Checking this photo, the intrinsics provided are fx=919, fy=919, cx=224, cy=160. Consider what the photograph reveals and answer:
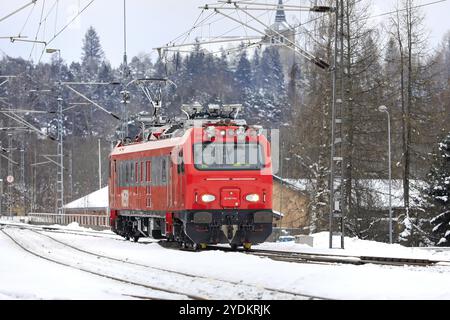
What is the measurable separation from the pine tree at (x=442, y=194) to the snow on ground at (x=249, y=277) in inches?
1103

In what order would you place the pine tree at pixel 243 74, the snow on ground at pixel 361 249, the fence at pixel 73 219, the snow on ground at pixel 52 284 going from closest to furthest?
the snow on ground at pixel 52 284 → the snow on ground at pixel 361 249 → the fence at pixel 73 219 → the pine tree at pixel 243 74

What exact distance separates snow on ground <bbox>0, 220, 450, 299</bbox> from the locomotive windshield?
2506 mm

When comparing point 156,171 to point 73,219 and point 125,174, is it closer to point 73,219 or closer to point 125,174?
point 125,174

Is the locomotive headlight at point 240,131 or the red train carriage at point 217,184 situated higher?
the locomotive headlight at point 240,131

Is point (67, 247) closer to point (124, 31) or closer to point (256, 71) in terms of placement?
point (124, 31)

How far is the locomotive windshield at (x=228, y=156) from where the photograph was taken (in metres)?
24.1

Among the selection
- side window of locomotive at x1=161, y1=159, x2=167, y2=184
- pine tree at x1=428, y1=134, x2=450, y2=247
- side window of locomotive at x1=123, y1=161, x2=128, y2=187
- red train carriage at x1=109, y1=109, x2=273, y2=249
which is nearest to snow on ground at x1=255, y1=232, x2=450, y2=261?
red train carriage at x1=109, y1=109, x2=273, y2=249

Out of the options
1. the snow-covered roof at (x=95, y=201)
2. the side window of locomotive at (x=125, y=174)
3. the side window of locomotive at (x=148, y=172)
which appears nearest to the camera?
the side window of locomotive at (x=148, y=172)

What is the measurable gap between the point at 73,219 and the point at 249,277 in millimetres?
43707

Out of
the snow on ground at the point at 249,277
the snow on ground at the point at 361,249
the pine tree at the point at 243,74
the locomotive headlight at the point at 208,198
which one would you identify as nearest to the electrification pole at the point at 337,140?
the snow on ground at the point at 361,249

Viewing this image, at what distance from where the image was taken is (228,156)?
957 inches

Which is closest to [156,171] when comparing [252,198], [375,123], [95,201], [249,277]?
[252,198]

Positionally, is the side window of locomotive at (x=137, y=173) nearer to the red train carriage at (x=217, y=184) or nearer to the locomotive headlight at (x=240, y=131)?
the red train carriage at (x=217, y=184)
